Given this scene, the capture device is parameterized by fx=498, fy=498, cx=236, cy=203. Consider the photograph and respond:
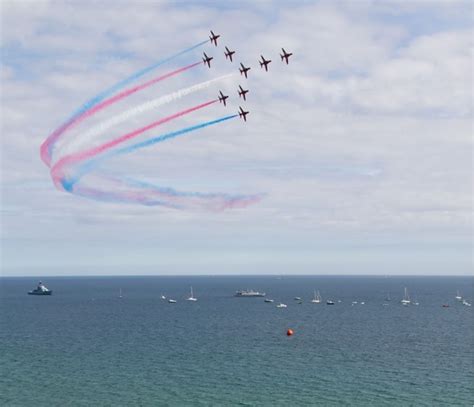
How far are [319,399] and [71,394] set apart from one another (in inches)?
2067

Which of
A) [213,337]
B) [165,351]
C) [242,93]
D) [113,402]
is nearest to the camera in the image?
[113,402]

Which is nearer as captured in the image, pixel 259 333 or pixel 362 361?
pixel 362 361

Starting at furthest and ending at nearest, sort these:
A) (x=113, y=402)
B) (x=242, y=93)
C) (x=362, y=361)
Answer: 1. (x=362, y=361)
2. (x=242, y=93)
3. (x=113, y=402)

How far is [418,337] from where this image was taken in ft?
603

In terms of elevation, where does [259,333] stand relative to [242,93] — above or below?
below

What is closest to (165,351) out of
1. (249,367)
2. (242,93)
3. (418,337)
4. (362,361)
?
(249,367)

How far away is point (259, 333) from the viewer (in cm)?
19088

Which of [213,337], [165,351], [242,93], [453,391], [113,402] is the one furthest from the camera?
[213,337]

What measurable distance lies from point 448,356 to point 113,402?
9770 cm

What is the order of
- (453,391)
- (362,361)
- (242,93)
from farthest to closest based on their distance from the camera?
(362,361), (242,93), (453,391)

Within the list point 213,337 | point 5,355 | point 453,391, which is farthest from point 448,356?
point 5,355

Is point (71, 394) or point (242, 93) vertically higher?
point (242, 93)

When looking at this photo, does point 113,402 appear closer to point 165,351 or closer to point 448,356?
point 165,351

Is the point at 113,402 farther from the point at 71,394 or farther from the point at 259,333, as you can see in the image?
the point at 259,333
